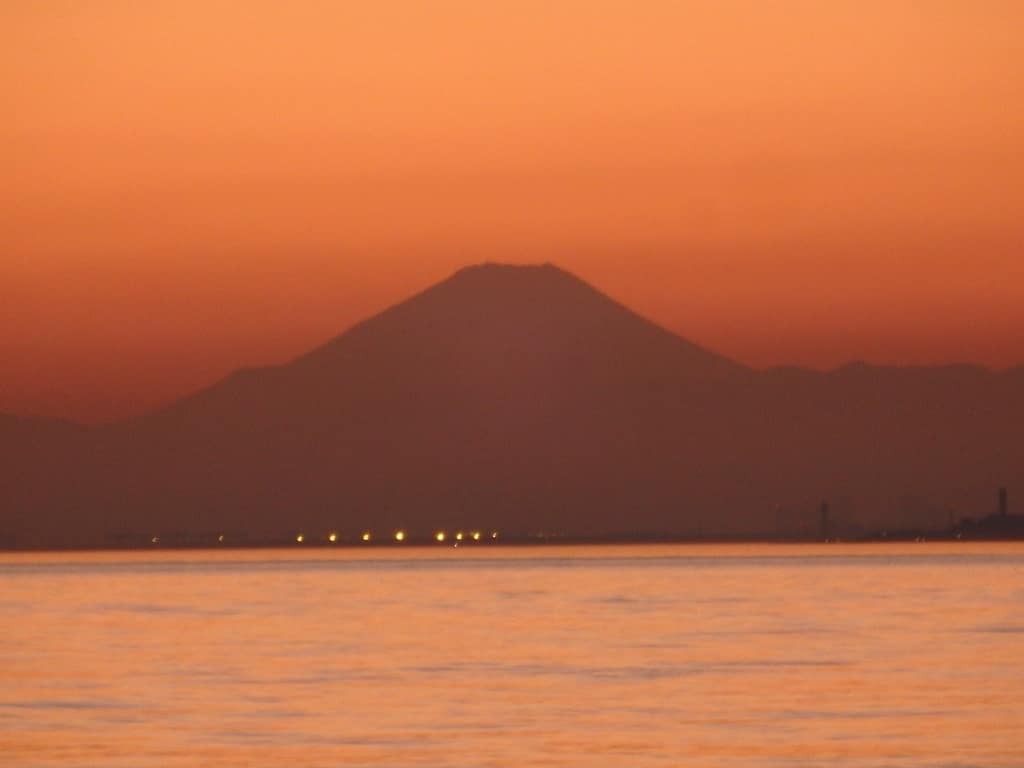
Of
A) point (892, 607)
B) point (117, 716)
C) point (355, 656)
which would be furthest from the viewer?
point (892, 607)

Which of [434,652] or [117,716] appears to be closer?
[117,716]

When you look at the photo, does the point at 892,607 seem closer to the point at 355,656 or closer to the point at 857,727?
the point at 355,656

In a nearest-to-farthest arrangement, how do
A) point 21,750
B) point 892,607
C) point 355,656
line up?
1. point 21,750
2. point 355,656
3. point 892,607

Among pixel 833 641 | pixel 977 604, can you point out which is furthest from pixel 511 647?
pixel 977 604

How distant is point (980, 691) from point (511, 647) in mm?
18379

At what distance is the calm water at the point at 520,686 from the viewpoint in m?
Answer: 34.0

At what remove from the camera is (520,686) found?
45.7 meters

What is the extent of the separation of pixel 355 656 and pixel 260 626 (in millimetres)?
18197

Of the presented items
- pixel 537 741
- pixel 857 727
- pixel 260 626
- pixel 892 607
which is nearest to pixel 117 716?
pixel 537 741

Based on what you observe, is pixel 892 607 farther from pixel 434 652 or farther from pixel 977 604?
pixel 434 652

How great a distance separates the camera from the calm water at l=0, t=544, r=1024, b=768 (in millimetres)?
33969

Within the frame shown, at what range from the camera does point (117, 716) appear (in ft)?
130

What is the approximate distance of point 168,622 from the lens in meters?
77.6

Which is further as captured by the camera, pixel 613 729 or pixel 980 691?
pixel 980 691
